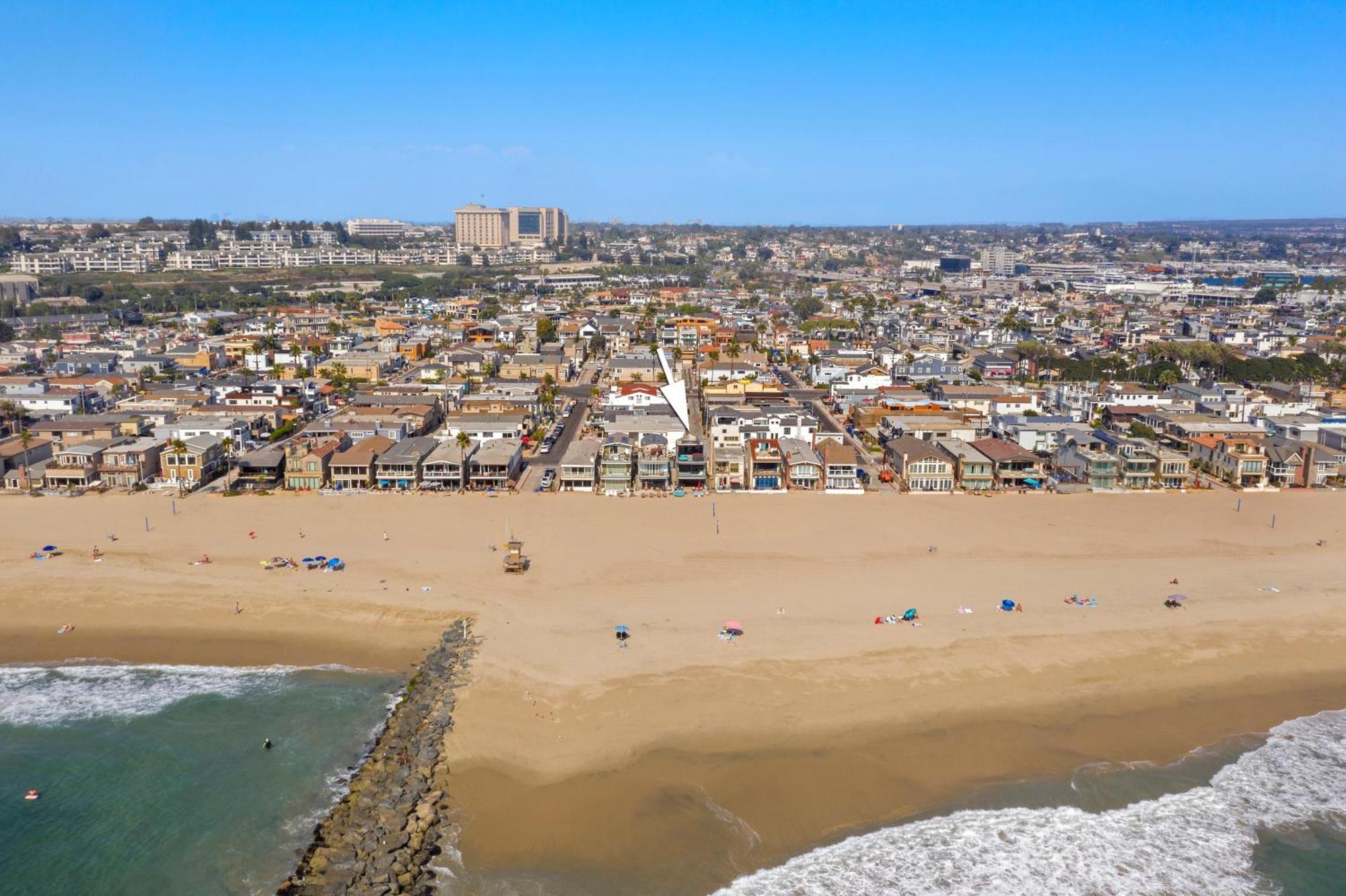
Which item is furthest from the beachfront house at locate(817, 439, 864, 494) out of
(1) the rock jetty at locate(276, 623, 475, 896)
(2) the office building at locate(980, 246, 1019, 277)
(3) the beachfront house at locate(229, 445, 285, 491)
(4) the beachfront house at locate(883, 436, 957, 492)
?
(2) the office building at locate(980, 246, 1019, 277)

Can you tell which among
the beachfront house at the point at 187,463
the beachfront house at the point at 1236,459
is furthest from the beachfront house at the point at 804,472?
the beachfront house at the point at 187,463

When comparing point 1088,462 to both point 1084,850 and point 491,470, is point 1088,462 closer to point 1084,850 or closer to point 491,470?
point 1084,850

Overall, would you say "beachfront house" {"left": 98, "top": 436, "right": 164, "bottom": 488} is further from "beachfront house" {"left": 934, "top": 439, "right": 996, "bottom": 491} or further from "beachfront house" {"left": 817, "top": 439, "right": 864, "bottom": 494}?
"beachfront house" {"left": 934, "top": 439, "right": 996, "bottom": 491}

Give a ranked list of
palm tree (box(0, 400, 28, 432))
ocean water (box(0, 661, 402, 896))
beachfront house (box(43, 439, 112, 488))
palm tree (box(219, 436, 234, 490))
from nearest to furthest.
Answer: ocean water (box(0, 661, 402, 896))
beachfront house (box(43, 439, 112, 488))
palm tree (box(219, 436, 234, 490))
palm tree (box(0, 400, 28, 432))

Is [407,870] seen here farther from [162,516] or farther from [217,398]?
[217,398]

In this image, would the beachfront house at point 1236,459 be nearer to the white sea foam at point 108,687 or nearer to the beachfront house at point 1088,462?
the beachfront house at point 1088,462
